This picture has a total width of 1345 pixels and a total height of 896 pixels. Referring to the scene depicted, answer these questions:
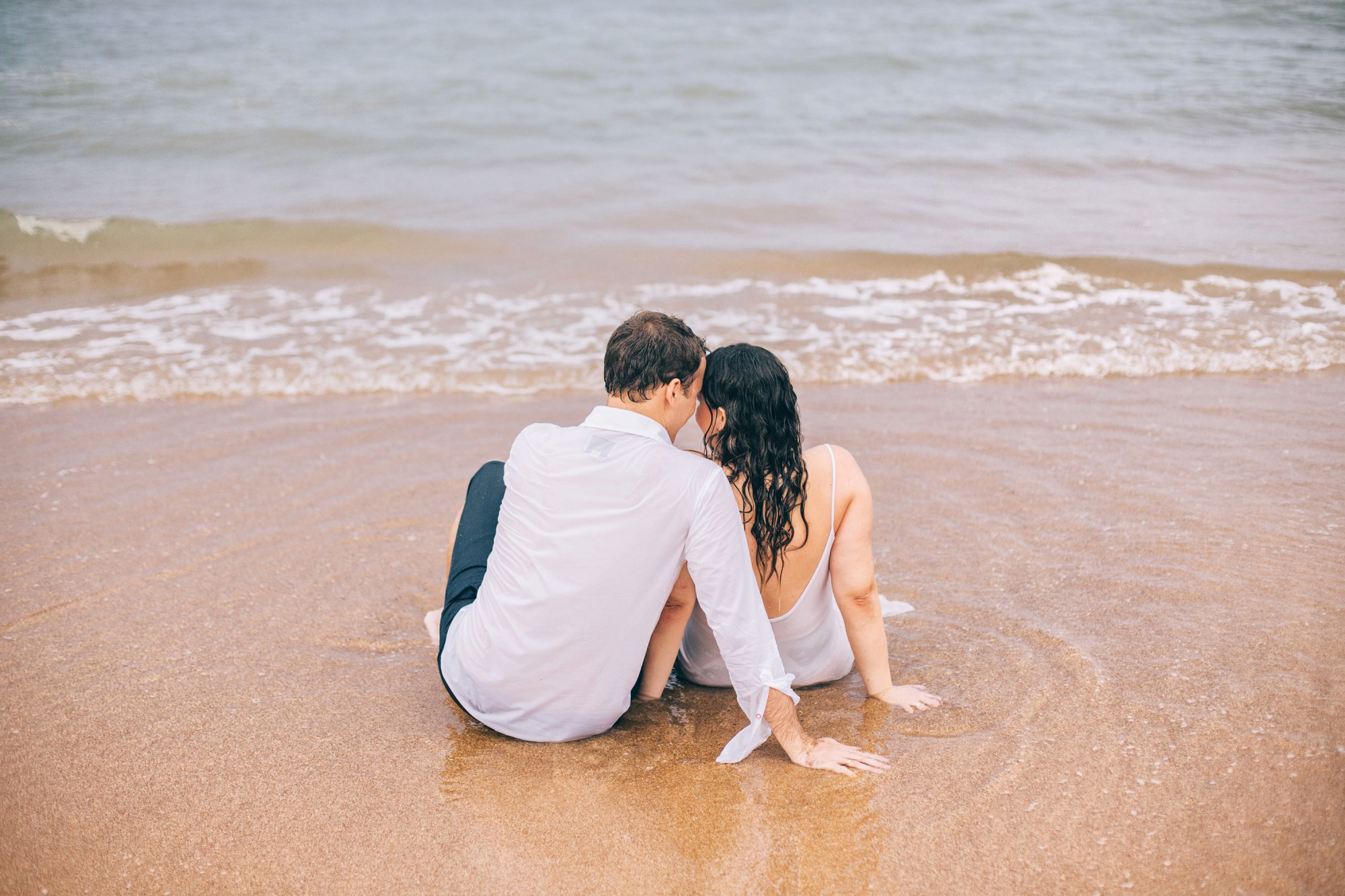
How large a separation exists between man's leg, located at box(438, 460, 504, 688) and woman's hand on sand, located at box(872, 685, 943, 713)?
52.6 inches

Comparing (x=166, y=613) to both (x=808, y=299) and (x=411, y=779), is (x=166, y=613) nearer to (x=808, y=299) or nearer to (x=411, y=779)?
(x=411, y=779)

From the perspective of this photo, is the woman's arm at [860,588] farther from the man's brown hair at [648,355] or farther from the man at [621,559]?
the man's brown hair at [648,355]

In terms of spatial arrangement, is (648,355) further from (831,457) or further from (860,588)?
(860,588)

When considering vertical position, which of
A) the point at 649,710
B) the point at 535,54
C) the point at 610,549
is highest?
the point at 535,54

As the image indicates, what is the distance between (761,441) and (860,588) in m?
0.58

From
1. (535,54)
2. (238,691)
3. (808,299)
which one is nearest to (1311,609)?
(238,691)

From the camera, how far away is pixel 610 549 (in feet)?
7.78

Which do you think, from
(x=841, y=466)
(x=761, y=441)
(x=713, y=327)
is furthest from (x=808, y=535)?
(x=713, y=327)

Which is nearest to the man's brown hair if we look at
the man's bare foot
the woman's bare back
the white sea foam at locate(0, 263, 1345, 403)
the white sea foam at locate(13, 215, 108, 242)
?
the woman's bare back

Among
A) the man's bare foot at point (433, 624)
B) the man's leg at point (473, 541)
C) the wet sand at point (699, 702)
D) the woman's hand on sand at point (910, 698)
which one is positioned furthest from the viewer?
the man's bare foot at point (433, 624)

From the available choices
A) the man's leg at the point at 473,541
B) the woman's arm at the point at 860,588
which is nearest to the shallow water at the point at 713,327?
the man's leg at the point at 473,541

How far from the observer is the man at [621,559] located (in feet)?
7.72

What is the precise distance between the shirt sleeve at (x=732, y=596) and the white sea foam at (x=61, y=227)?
8917 mm

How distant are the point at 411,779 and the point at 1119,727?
206 cm
